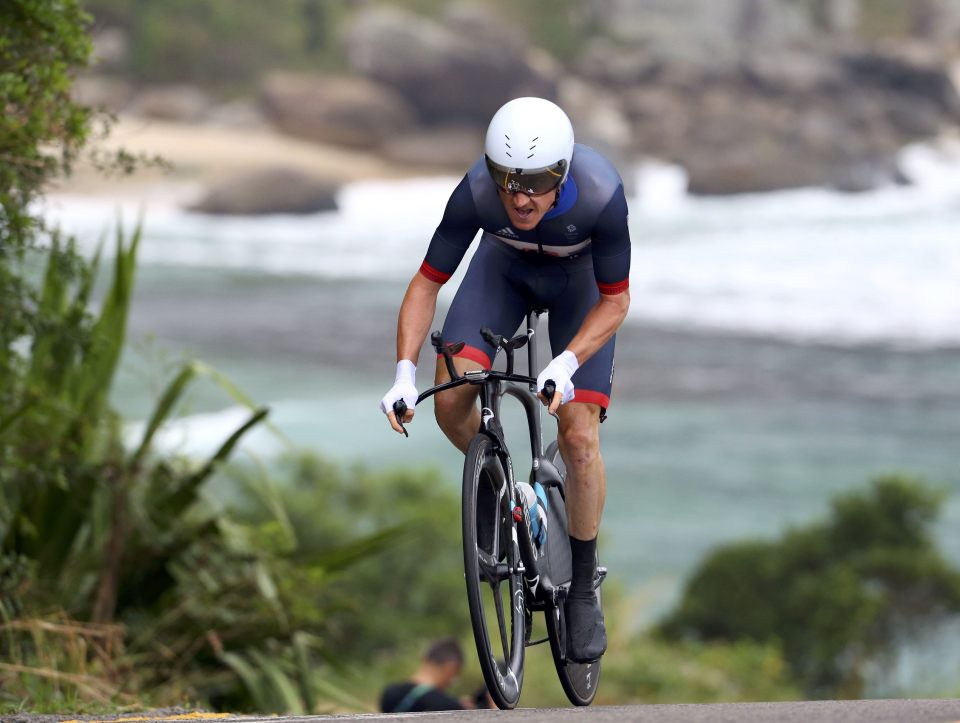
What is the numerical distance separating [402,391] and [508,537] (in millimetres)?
611

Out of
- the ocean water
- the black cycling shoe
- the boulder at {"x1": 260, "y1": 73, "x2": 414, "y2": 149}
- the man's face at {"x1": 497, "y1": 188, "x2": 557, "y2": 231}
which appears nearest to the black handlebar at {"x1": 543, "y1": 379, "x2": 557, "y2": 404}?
the man's face at {"x1": 497, "y1": 188, "x2": 557, "y2": 231}

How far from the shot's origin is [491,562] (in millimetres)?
4414

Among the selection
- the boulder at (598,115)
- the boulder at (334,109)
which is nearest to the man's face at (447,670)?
the boulder at (334,109)

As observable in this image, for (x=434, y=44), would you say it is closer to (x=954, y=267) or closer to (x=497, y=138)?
(x=954, y=267)

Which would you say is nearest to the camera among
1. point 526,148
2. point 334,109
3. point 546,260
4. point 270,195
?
point 526,148

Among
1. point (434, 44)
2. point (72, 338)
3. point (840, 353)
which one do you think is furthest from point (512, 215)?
point (434, 44)

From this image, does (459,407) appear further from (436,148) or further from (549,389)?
(436,148)

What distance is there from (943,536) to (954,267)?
28215 mm

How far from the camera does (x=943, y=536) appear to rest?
127ft

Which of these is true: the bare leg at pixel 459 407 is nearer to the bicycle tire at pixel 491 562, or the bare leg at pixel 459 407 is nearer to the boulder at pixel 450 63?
the bicycle tire at pixel 491 562

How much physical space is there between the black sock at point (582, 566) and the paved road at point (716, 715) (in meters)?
0.94

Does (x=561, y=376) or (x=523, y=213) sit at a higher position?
(x=523, y=213)

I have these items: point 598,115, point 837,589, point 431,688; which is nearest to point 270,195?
point 598,115

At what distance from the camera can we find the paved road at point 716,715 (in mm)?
3654
